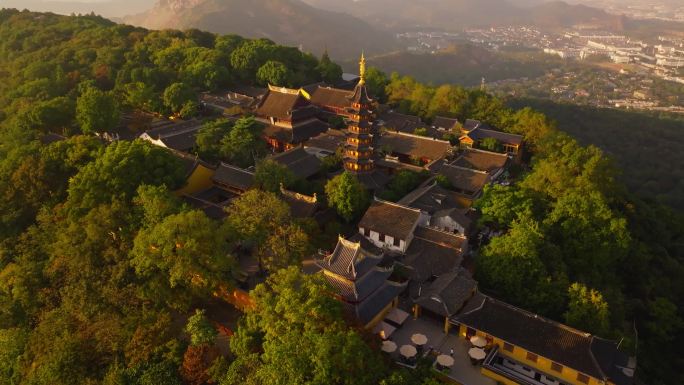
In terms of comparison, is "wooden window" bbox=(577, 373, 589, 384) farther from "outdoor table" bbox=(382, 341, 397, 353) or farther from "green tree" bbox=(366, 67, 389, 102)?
"green tree" bbox=(366, 67, 389, 102)

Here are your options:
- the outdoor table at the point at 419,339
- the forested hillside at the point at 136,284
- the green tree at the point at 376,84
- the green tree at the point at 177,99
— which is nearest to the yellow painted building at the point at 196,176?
the forested hillside at the point at 136,284

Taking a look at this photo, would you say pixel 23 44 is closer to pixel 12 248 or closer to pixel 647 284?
pixel 12 248

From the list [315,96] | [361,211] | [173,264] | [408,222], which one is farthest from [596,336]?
[315,96]

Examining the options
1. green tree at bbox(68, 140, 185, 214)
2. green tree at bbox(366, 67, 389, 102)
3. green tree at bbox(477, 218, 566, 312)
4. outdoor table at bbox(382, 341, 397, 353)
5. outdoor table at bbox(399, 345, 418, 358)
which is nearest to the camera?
outdoor table at bbox(399, 345, 418, 358)

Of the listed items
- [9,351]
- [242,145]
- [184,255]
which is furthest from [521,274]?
[9,351]

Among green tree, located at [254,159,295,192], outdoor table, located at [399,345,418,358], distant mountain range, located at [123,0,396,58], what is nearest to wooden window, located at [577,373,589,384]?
outdoor table, located at [399,345,418,358]

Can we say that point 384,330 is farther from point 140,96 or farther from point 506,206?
point 140,96
